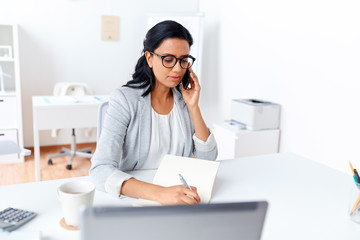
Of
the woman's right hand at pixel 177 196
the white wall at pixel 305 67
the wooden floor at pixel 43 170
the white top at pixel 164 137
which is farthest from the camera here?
the wooden floor at pixel 43 170

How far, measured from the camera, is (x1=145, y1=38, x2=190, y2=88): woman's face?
1289 mm

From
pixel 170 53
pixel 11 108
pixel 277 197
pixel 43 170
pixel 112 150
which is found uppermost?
pixel 170 53

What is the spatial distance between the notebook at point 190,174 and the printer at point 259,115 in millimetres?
1764

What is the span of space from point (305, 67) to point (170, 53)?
1686 millimetres

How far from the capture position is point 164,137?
4.63 feet

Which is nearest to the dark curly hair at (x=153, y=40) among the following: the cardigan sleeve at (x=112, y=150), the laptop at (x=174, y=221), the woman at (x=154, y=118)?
the woman at (x=154, y=118)

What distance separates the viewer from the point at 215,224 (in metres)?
0.49

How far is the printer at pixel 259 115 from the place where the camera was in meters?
2.83

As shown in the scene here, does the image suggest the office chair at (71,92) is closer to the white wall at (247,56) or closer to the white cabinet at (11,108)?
the white cabinet at (11,108)

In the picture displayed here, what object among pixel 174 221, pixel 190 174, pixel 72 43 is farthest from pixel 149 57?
pixel 72 43

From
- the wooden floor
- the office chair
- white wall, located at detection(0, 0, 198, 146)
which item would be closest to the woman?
the wooden floor

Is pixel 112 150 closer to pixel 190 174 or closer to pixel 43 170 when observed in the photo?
pixel 190 174

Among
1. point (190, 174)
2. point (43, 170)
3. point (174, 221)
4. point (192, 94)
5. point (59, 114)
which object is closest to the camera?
point (174, 221)

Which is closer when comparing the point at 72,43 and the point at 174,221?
the point at 174,221
